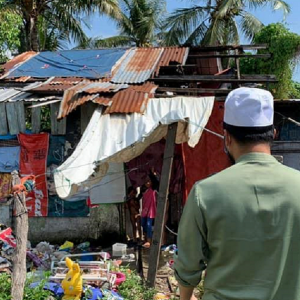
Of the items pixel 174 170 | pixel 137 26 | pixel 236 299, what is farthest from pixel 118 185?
pixel 137 26

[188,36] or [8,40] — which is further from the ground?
[188,36]

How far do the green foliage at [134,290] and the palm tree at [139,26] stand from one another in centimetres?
1691

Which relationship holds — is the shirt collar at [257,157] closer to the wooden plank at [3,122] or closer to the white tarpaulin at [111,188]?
the white tarpaulin at [111,188]

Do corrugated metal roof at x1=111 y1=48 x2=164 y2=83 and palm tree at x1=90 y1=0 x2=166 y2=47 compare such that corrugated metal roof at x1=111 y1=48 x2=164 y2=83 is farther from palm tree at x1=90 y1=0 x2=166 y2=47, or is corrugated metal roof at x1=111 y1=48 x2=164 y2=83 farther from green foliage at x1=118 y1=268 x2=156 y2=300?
palm tree at x1=90 y1=0 x2=166 y2=47

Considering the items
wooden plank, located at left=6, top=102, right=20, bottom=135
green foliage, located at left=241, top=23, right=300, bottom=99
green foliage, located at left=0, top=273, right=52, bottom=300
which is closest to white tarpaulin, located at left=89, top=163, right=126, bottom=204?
wooden plank, located at left=6, top=102, right=20, bottom=135

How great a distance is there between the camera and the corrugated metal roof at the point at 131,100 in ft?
22.0

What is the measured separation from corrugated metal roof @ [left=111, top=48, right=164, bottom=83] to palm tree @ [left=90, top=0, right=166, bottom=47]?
10684 mm

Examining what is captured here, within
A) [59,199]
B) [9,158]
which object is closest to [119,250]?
[59,199]

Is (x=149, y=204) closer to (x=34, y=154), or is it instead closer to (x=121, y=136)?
(x=121, y=136)

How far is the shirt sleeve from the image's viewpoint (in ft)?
4.30

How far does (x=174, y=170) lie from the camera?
27.1ft

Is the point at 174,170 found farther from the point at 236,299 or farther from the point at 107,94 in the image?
the point at 236,299

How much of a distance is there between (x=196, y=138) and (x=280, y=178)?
467 cm

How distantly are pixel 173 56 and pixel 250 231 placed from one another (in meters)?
9.11
